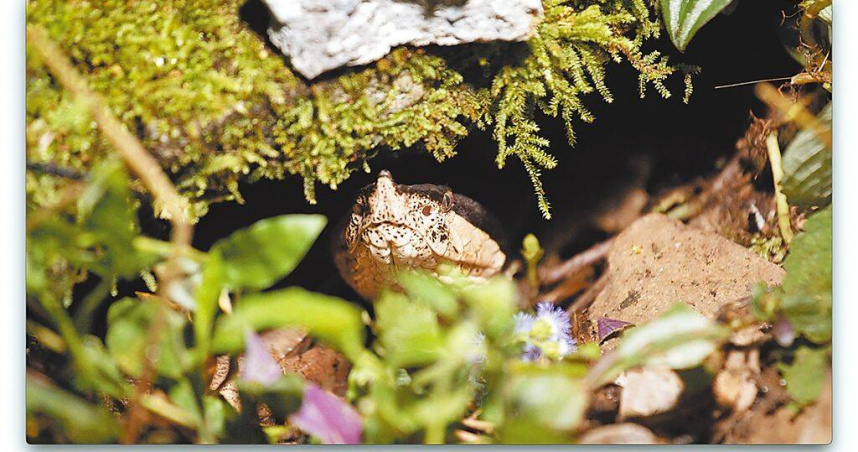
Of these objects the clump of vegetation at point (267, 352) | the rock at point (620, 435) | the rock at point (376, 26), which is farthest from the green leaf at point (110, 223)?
the rock at point (620, 435)

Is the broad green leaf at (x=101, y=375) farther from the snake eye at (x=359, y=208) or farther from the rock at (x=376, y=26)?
the snake eye at (x=359, y=208)

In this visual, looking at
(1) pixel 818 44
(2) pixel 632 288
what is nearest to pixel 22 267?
(2) pixel 632 288

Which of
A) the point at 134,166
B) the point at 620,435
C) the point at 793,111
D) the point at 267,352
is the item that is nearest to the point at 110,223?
the point at 134,166

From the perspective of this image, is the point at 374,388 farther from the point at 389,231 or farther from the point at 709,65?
the point at 709,65

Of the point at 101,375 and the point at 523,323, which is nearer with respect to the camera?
the point at 101,375

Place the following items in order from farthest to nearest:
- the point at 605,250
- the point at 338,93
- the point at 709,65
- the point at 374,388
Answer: the point at 605,250, the point at 709,65, the point at 338,93, the point at 374,388

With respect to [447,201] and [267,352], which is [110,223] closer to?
[267,352]

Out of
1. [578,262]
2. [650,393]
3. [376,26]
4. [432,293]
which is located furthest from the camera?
[578,262]
